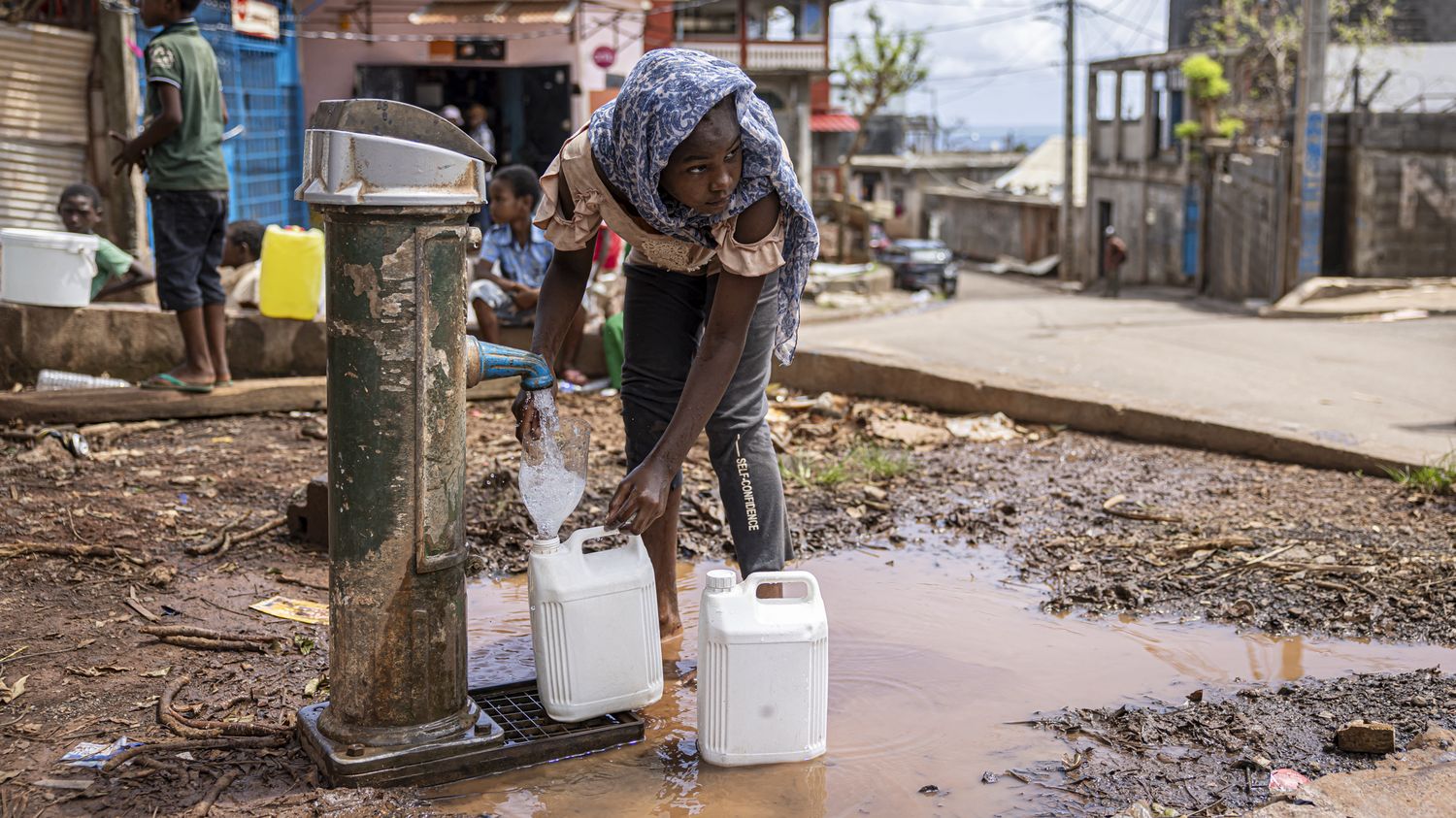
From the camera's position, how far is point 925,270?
2705 centimetres

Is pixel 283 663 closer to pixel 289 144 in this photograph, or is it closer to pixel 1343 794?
pixel 1343 794

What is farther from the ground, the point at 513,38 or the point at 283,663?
the point at 513,38

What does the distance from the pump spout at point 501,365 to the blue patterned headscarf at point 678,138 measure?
1.24 feet

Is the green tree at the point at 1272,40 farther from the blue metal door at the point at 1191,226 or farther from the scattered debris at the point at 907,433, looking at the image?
the scattered debris at the point at 907,433

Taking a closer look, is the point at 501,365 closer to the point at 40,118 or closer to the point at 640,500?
the point at 640,500

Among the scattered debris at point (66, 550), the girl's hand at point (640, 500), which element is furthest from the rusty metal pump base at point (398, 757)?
the scattered debris at point (66, 550)

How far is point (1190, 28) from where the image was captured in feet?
109

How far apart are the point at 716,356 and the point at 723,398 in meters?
0.22

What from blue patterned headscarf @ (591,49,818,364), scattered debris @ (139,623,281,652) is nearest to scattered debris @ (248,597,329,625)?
scattered debris @ (139,623,281,652)

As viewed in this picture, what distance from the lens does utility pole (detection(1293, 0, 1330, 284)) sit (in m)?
13.9

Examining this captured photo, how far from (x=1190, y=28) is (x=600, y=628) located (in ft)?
115

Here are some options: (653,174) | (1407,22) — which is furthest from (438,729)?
(1407,22)

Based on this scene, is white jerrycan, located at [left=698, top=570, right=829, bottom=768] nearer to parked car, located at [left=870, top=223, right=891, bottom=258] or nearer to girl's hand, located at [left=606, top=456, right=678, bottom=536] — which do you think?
girl's hand, located at [left=606, top=456, right=678, bottom=536]

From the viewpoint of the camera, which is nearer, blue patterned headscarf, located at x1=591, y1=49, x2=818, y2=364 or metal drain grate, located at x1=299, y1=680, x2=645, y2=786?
metal drain grate, located at x1=299, y1=680, x2=645, y2=786
